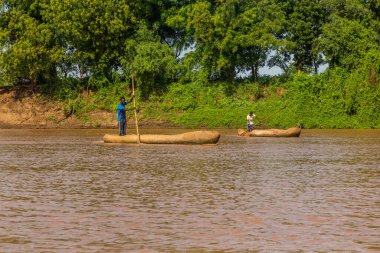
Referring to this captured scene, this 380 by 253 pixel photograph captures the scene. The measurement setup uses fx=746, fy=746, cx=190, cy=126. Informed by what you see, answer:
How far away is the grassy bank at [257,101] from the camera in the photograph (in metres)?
58.1

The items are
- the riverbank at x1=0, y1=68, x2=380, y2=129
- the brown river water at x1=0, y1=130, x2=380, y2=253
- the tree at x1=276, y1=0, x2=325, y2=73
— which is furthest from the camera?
the tree at x1=276, y1=0, x2=325, y2=73

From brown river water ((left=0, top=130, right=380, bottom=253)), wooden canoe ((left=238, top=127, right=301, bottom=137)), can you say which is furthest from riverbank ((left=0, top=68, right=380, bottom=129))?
brown river water ((left=0, top=130, right=380, bottom=253))

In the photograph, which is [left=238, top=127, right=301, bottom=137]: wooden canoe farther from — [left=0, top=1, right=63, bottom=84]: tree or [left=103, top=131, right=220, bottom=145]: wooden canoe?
[left=0, top=1, right=63, bottom=84]: tree

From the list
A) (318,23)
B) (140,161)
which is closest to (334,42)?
(318,23)

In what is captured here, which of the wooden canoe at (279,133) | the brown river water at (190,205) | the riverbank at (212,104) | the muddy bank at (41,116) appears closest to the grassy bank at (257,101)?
the riverbank at (212,104)

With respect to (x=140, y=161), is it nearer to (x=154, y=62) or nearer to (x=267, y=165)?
(x=267, y=165)

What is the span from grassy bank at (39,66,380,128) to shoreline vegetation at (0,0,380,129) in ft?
0.28

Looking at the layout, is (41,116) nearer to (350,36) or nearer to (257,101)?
(257,101)

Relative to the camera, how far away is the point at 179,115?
6041cm

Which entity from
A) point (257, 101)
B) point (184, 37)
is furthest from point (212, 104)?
point (184, 37)

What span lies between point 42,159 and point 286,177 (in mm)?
9574

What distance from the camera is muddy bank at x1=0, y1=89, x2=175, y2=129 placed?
198 feet

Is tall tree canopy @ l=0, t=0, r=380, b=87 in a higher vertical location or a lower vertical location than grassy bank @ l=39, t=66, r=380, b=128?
higher

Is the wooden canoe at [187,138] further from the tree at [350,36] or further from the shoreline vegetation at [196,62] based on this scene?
the tree at [350,36]
